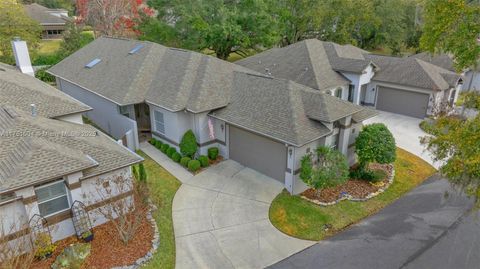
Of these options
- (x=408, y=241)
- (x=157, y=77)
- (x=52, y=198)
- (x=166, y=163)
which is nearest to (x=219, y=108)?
(x=166, y=163)

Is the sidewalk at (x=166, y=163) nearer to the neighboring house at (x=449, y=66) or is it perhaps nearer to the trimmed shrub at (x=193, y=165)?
the trimmed shrub at (x=193, y=165)

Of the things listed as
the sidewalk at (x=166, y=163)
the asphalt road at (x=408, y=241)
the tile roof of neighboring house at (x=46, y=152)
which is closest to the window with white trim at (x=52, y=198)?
the tile roof of neighboring house at (x=46, y=152)

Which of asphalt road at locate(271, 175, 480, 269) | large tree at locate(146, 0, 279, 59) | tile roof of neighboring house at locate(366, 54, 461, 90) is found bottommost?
asphalt road at locate(271, 175, 480, 269)

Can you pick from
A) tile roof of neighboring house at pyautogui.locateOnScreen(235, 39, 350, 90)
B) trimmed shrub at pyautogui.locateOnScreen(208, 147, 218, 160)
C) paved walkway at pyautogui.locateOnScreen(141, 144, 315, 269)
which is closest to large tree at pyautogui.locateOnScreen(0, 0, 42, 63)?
tile roof of neighboring house at pyautogui.locateOnScreen(235, 39, 350, 90)

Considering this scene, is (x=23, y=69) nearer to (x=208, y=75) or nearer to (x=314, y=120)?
(x=208, y=75)

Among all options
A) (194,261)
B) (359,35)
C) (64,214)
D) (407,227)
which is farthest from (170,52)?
(359,35)

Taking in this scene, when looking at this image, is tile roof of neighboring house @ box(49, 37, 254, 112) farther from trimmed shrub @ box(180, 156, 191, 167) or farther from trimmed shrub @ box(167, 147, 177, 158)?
trimmed shrub @ box(180, 156, 191, 167)
